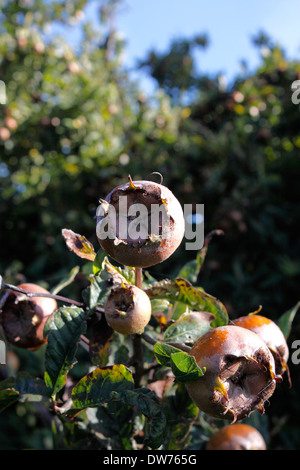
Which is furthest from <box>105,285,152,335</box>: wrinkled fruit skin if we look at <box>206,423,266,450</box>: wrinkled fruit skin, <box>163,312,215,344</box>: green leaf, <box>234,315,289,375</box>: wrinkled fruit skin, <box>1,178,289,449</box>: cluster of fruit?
<box>206,423,266,450</box>: wrinkled fruit skin

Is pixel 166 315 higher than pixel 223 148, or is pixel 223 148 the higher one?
pixel 223 148

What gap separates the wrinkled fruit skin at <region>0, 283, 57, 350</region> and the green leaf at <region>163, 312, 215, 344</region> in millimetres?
310

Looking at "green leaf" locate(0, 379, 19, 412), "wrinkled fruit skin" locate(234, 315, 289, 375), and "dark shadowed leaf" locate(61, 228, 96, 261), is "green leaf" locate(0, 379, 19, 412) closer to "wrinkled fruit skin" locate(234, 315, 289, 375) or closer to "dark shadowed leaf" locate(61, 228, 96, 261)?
"dark shadowed leaf" locate(61, 228, 96, 261)

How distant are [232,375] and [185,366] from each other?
10cm

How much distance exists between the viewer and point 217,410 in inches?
26.7

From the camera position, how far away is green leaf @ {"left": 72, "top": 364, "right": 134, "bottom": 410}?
0.76m

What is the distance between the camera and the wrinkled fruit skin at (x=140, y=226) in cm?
71

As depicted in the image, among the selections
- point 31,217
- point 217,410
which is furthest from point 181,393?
point 31,217

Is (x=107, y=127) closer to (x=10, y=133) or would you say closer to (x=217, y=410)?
(x=10, y=133)

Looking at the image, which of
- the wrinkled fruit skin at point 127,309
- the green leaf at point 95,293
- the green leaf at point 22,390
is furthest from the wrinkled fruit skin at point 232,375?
the green leaf at point 22,390

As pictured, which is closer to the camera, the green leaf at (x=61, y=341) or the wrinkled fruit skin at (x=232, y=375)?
the wrinkled fruit skin at (x=232, y=375)

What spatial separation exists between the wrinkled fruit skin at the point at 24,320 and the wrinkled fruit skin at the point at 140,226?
313 millimetres

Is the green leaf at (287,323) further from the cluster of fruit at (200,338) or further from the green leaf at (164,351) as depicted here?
the green leaf at (164,351)

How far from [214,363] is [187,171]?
2329 millimetres
